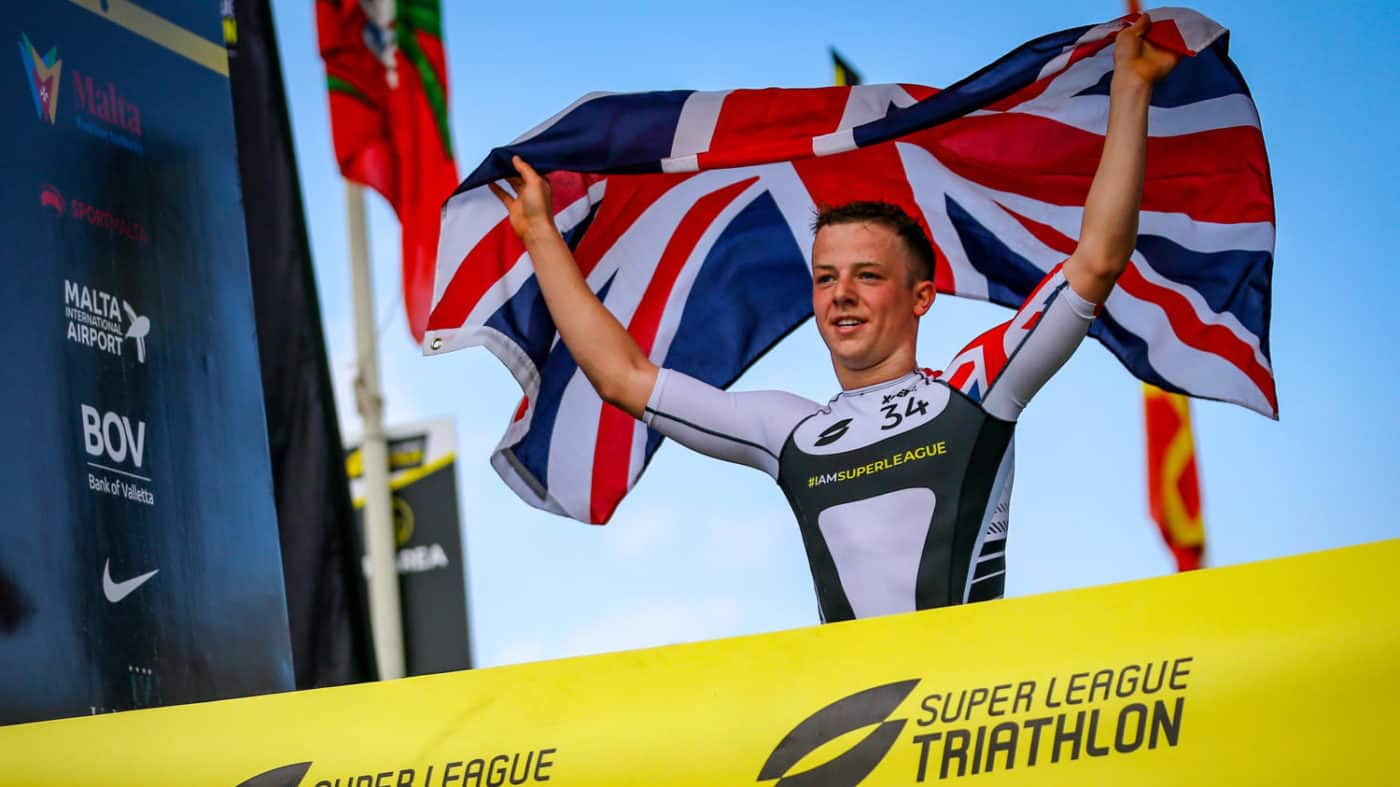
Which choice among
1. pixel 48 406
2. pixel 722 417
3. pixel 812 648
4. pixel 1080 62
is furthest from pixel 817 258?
pixel 48 406

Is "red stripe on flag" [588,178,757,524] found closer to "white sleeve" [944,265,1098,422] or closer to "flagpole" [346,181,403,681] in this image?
"white sleeve" [944,265,1098,422]

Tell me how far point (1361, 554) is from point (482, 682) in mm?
1766

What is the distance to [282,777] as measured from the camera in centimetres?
380

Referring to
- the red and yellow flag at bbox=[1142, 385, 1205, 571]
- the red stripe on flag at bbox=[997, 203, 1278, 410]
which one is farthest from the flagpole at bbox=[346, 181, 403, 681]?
the red and yellow flag at bbox=[1142, 385, 1205, 571]

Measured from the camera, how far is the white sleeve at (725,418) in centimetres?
510

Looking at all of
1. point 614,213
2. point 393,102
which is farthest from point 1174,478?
point 614,213

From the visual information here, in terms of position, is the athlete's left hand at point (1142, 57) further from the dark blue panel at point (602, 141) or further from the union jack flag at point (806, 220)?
the dark blue panel at point (602, 141)

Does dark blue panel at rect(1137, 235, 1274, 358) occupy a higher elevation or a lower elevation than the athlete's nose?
lower

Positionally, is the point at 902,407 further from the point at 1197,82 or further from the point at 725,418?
the point at 1197,82

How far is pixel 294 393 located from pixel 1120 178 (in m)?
3.82

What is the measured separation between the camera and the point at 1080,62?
5.28 metres

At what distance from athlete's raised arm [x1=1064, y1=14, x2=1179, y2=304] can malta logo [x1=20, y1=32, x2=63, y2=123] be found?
2.95 meters

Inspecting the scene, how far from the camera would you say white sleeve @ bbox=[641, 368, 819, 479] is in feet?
16.7

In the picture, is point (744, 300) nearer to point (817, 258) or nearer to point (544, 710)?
point (817, 258)
